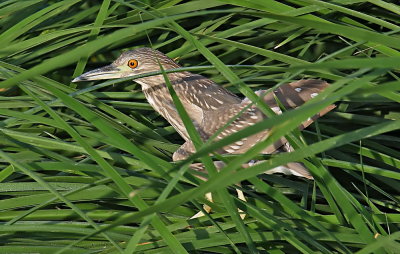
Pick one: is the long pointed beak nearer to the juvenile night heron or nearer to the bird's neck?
the juvenile night heron

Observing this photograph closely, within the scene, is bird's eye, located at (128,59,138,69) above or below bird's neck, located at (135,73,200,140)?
above

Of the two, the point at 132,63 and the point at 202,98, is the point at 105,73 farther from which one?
the point at 202,98

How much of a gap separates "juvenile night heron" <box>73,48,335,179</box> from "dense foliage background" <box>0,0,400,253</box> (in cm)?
8

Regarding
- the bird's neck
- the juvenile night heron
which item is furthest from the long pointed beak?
the bird's neck

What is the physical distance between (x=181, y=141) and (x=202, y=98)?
282mm

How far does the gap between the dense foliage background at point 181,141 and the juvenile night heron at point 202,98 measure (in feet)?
0.28

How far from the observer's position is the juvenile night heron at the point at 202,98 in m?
3.21

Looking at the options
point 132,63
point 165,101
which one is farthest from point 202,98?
point 132,63

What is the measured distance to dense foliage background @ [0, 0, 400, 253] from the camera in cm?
178

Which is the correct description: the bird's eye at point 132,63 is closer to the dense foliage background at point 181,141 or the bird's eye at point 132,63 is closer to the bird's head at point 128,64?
the bird's head at point 128,64

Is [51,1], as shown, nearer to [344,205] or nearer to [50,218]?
[50,218]

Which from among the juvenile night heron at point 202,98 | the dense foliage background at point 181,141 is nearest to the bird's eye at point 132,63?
the juvenile night heron at point 202,98

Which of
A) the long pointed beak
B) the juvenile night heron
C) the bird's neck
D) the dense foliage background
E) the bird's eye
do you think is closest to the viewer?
the dense foliage background

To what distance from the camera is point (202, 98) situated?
3.64m
